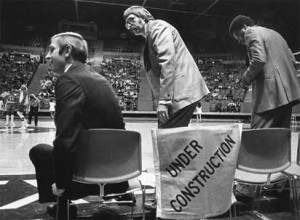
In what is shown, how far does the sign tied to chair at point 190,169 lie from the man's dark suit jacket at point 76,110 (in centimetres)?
39

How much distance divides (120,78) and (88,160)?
68.4 feet

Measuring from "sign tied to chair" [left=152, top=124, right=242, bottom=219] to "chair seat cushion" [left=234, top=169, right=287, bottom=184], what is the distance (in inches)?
18.3

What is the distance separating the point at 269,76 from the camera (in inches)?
93.7

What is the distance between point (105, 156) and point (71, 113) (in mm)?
261

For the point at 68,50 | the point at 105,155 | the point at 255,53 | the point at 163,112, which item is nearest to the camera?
the point at 105,155

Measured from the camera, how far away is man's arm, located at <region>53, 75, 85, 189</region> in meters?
1.44

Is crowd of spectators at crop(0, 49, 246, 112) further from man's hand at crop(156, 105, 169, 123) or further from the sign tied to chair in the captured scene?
the sign tied to chair

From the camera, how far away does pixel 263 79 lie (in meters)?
2.40

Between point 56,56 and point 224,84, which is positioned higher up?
point 224,84

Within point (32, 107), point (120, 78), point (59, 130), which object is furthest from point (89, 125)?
point (120, 78)

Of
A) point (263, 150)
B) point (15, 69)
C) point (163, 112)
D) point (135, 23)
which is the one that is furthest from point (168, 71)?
point (15, 69)

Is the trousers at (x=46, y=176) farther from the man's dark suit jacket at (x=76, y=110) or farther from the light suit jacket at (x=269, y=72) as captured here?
the light suit jacket at (x=269, y=72)

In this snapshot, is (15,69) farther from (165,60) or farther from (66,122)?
(66,122)

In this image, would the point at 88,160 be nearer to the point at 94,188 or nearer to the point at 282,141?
the point at 94,188
